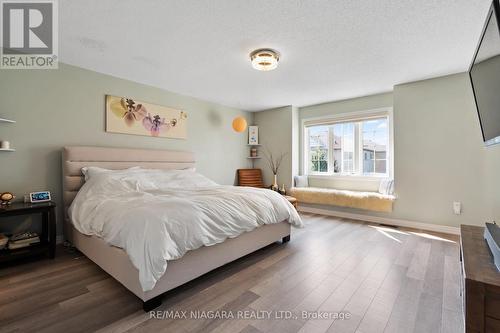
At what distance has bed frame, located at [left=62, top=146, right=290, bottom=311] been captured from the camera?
167 centimetres

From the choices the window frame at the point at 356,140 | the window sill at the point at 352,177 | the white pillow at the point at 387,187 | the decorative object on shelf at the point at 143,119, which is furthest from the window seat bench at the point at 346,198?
the decorative object on shelf at the point at 143,119

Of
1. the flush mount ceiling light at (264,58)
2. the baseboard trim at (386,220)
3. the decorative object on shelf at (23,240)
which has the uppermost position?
→ the flush mount ceiling light at (264,58)

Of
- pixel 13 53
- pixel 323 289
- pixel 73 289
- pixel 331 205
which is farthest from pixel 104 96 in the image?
pixel 331 205

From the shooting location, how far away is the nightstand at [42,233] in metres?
2.22

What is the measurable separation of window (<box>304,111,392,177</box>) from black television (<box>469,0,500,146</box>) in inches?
100

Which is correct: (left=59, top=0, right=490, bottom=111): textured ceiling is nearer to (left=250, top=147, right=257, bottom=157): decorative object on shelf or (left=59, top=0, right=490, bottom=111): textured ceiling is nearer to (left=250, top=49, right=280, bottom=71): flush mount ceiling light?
(left=250, top=49, right=280, bottom=71): flush mount ceiling light

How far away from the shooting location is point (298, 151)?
5273mm

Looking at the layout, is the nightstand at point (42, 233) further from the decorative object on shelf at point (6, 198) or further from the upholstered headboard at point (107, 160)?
the upholstered headboard at point (107, 160)

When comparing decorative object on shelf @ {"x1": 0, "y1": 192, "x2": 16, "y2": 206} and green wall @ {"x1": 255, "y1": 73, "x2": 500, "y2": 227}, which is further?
green wall @ {"x1": 255, "y1": 73, "x2": 500, "y2": 227}

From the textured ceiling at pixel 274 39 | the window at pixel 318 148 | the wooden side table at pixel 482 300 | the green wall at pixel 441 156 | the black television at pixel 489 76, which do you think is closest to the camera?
the wooden side table at pixel 482 300

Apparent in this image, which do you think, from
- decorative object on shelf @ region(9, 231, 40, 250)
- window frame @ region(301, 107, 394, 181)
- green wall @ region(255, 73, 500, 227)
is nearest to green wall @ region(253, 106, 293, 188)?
window frame @ region(301, 107, 394, 181)
